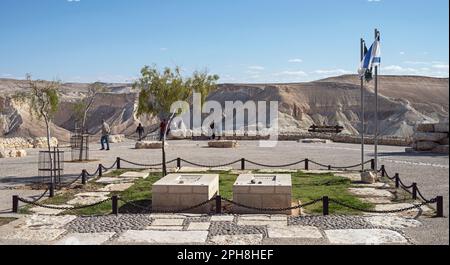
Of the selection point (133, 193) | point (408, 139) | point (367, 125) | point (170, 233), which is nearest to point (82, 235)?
point (170, 233)

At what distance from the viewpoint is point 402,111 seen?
221 feet

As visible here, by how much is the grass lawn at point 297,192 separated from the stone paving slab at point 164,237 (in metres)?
2.21

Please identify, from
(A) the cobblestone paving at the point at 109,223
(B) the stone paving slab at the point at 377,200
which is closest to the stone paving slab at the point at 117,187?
(A) the cobblestone paving at the point at 109,223

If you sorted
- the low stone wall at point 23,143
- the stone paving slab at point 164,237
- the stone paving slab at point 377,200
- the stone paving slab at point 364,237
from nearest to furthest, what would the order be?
the stone paving slab at point 364,237 → the stone paving slab at point 164,237 → the stone paving slab at point 377,200 → the low stone wall at point 23,143

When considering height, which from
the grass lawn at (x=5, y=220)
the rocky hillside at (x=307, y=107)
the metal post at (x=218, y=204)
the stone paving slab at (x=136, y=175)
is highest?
the rocky hillside at (x=307, y=107)

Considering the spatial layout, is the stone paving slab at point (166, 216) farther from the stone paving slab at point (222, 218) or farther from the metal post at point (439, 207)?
the metal post at point (439, 207)

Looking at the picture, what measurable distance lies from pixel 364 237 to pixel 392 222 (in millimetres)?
1357

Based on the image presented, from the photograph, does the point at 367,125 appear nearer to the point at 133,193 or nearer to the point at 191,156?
the point at 191,156

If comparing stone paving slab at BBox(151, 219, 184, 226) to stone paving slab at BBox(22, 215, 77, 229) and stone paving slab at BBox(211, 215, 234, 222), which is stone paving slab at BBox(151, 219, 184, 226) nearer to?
stone paving slab at BBox(211, 215, 234, 222)

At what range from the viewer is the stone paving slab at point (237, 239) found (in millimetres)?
8336

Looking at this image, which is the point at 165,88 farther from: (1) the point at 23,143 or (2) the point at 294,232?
(1) the point at 23,143

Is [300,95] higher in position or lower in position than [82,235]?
higher
